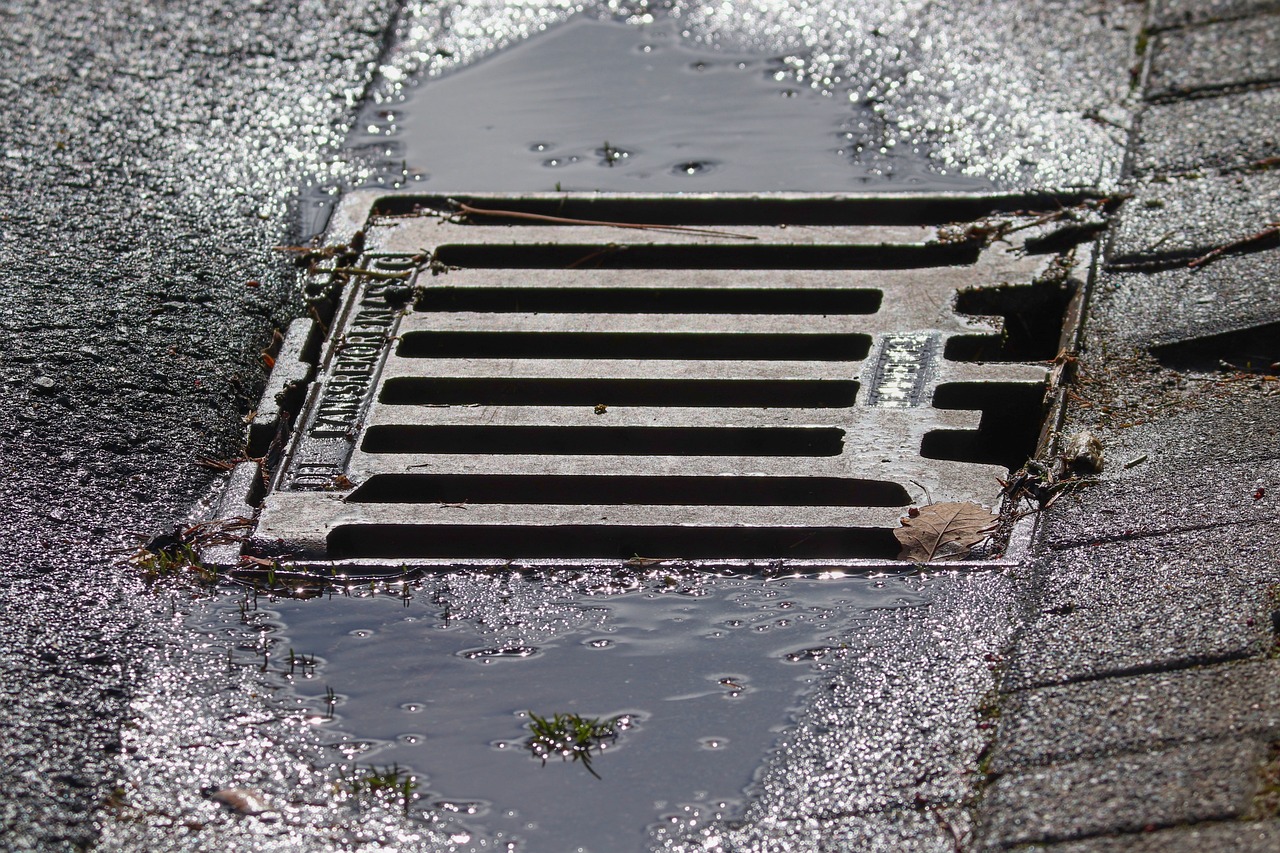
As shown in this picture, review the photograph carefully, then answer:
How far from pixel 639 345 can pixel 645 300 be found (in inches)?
6.6

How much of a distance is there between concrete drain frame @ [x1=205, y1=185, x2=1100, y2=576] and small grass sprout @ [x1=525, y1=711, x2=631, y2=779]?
1.13 feet

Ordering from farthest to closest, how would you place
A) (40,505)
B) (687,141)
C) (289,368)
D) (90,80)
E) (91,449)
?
1. (90,80)
2. (687,141)
3. (289,368)
4. (91,449)
5. (40,505)

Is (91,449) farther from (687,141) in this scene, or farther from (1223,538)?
(1223,538)

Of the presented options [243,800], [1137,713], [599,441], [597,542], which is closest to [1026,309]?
[599,441]

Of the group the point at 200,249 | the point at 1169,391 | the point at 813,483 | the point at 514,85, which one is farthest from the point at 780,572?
the point at 514,85

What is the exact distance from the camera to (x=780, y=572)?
219 centimetres

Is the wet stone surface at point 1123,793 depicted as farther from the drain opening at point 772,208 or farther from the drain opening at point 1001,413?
the drain opening at point 772,208

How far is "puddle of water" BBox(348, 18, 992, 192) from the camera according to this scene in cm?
336

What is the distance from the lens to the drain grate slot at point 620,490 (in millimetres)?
2414

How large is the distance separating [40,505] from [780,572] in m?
1.21

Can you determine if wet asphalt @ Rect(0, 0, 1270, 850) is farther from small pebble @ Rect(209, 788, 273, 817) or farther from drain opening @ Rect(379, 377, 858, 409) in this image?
drain opening @ Rect(379, 377, 858, 409)

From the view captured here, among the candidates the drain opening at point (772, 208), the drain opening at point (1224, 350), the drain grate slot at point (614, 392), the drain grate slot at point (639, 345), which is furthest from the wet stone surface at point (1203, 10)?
the drain grate slot at point (614, 392)

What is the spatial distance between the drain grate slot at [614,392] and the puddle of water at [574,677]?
551 mm

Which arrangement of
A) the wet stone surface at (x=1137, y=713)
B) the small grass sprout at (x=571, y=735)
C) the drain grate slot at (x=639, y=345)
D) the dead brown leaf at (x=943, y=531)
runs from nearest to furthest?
1. the wet stone surface at (x=1137, y=713)
2. the small grass sprout at (x=571, y=735)
3. the dead brown leaf at (x=943, y=531)
4. the drain grate slot at (x=639, y=345)
